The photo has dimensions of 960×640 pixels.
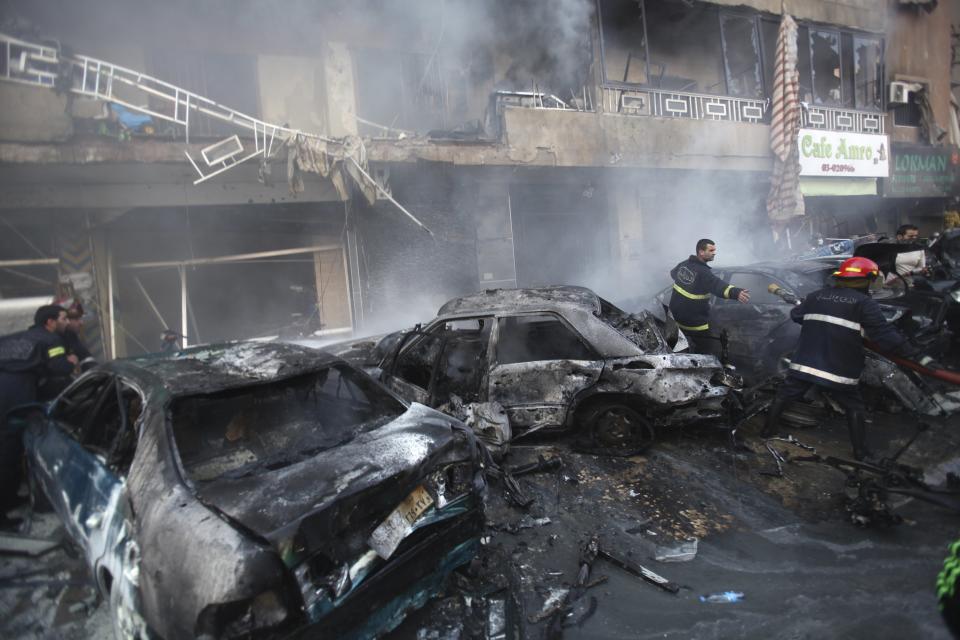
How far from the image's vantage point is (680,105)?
11.4m

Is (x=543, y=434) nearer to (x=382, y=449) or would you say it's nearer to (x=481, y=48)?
(x=382, y=449)

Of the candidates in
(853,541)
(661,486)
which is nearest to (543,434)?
(661,486)

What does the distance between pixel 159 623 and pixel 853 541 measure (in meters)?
3.69

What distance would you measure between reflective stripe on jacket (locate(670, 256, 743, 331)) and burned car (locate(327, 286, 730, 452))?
106cm

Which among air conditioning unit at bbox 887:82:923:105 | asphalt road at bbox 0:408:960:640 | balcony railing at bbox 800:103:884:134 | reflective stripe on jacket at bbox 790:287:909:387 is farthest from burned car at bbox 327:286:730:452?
air conditioning unit at bbox 887:82:923:105

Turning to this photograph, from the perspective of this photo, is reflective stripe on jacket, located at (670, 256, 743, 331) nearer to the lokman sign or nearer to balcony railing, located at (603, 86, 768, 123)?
balcony railing, located at (603, 86, 768, 123)

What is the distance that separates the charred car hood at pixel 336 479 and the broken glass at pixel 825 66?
14959 mm

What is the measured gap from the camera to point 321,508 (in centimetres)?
201

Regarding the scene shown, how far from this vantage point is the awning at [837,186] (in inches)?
494

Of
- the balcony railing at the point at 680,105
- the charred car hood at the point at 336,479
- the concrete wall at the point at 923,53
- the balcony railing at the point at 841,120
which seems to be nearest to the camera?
the charred car hood at the point at 336,479

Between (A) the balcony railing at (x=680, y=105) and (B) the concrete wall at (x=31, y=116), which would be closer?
(B) the concrete wall at (x=31, y=116)

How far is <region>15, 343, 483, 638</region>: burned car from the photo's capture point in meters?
1.84

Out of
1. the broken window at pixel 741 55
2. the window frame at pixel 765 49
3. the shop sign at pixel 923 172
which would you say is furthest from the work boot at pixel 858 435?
the shop sign at pixel 923 172

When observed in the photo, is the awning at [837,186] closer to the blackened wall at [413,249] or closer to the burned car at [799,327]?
the burned car at [799,327]
